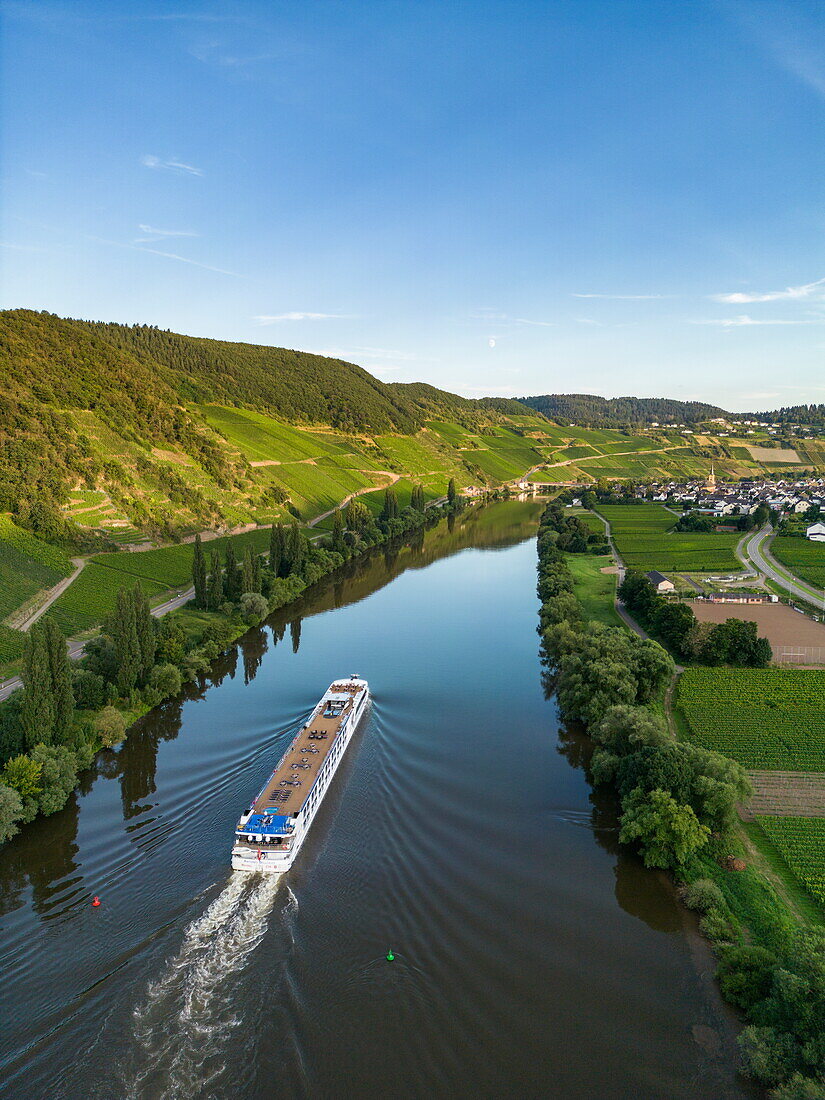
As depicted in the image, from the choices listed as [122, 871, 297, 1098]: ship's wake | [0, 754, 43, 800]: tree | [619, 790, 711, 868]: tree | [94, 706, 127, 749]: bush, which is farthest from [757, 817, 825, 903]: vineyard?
[94, 706, 127, 749]: bush

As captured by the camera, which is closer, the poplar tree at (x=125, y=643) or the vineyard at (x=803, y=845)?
the vineyard at (x=803, y=845)

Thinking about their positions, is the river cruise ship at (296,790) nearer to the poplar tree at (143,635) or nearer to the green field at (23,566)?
the poplar tree at (143,635)

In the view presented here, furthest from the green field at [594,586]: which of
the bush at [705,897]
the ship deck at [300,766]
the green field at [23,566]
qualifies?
the green field at [23,566]

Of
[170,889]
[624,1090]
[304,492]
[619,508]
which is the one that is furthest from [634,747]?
[619,508]

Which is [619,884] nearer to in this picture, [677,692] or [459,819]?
[459,819]

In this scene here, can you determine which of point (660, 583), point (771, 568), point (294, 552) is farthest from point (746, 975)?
point (771, 568)

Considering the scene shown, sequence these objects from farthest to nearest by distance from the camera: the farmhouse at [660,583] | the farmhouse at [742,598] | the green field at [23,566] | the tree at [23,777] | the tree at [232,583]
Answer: the farmhouse at [660,583]
the farmhouse at [742,598]
the tree at [232,583]
the green field at [23,566]
the tree at [23,777]
